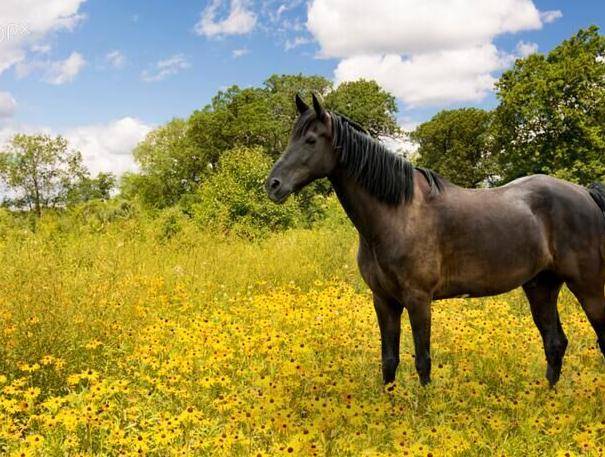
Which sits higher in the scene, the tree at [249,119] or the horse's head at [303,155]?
the tree at [249,119]

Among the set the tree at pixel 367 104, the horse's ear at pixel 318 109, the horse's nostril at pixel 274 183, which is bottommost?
the horse's nostril at pixel 274 183

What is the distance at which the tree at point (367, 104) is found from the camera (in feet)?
129

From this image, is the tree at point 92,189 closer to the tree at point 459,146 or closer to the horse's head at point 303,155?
the tree at point 459,146

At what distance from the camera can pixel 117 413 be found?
→ 4266mm

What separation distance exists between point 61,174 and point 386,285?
43788mm

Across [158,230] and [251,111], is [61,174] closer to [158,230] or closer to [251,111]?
[251,111]

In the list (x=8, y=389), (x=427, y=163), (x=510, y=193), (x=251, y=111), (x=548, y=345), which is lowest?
(x=548, y=345)

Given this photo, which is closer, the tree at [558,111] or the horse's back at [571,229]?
the horse's back at [571,229]

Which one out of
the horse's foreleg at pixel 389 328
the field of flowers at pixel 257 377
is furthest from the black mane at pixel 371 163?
the field of flowers at pixel 257 377

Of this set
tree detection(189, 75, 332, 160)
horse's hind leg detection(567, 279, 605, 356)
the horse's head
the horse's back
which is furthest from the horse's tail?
tree detection(189, 75, 332, 160)

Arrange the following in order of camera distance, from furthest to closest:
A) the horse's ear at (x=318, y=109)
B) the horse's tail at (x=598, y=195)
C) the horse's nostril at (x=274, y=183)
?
the horse's tail at (x=598, y=195)
the horse's nostril at (x=274, y=183)
the horse's ear at (x=318, y=109)

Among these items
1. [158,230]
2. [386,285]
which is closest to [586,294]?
[386,285]

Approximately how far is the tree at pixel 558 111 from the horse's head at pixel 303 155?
24324mm

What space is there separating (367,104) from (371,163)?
120ft
